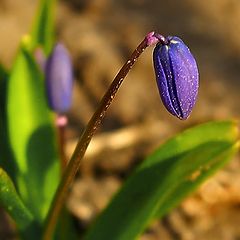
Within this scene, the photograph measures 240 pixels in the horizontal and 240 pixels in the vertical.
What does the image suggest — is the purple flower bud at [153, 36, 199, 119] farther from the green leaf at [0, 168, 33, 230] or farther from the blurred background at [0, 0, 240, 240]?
the blurred background at [0, 0, 240, 240]

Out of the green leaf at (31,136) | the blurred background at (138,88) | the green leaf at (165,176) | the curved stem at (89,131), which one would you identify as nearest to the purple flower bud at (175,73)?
the curved stem at (89,131)

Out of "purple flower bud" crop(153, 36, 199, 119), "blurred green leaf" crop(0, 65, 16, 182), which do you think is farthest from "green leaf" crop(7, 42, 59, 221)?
"purple flower bud" crop(153, 36, 199, 119)

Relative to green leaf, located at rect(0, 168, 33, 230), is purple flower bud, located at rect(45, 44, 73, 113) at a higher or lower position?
higher

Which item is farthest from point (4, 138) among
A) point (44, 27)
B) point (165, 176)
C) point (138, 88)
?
point (138, 88)

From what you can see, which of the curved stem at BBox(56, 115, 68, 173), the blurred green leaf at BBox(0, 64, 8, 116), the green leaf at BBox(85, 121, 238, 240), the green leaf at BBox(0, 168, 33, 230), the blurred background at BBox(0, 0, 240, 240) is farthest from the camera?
the blurred background at BBox(0, 0, 240, 240)

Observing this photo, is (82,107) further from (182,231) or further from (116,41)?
(182,231)

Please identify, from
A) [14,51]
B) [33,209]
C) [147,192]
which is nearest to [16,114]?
[33,209]
